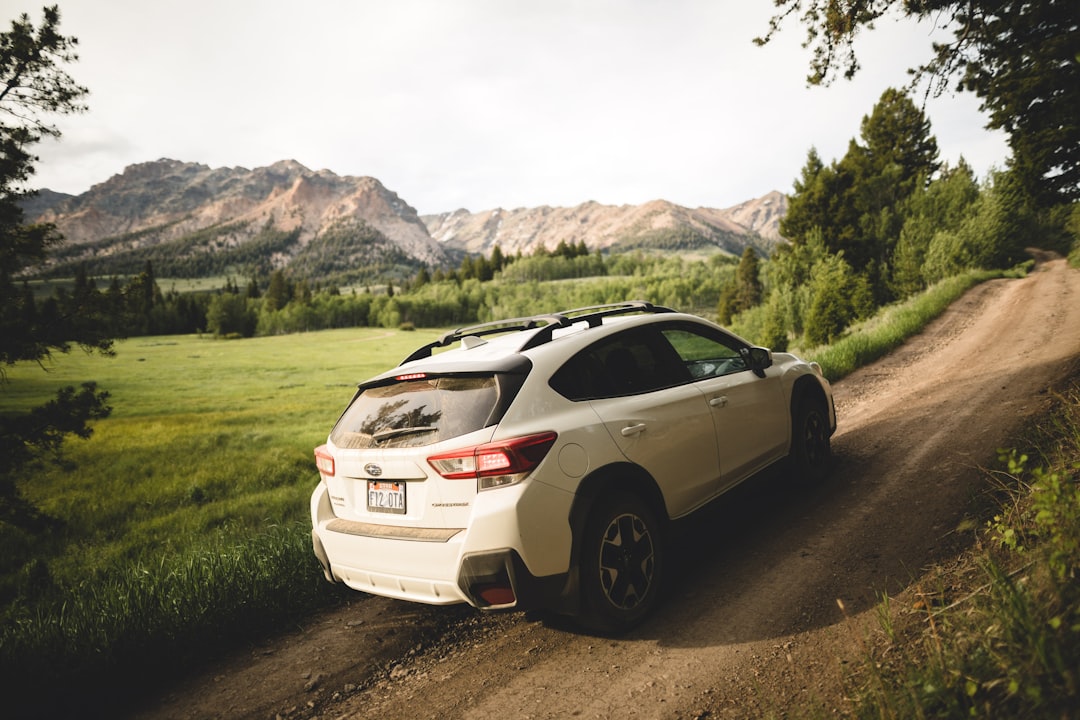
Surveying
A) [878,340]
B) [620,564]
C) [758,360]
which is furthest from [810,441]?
[878,340]

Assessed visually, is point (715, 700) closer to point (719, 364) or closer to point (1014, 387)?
point (719, 364)

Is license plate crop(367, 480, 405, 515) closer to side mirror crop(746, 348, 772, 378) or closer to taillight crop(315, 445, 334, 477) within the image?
taillight crop(315, 445, 334, 477)

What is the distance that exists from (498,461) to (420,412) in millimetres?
653

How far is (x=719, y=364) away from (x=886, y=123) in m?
55.9

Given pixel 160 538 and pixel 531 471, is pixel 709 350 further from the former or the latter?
pixel 160 538

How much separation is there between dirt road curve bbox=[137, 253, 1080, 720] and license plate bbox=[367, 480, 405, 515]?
1.01 metres

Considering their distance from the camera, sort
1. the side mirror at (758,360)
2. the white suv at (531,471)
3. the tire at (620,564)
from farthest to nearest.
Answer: the side mirror at (758,360), the tire at (620,564), the white suv at (531,471)

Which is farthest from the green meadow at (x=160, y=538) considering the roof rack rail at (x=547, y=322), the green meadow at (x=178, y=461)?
the roof rack rail at (x=547, y=322)

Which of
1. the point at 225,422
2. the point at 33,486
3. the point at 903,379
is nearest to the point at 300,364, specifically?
the point at 225,422

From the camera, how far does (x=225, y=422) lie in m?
29.0

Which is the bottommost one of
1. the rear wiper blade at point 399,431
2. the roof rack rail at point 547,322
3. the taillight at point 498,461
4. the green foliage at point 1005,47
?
the taillight at point 498,461

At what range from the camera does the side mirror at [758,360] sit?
458 centimetres

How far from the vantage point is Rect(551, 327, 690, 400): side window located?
3.27m

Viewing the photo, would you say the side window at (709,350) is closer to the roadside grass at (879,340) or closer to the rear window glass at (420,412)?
the rear window glass at (420,412)
